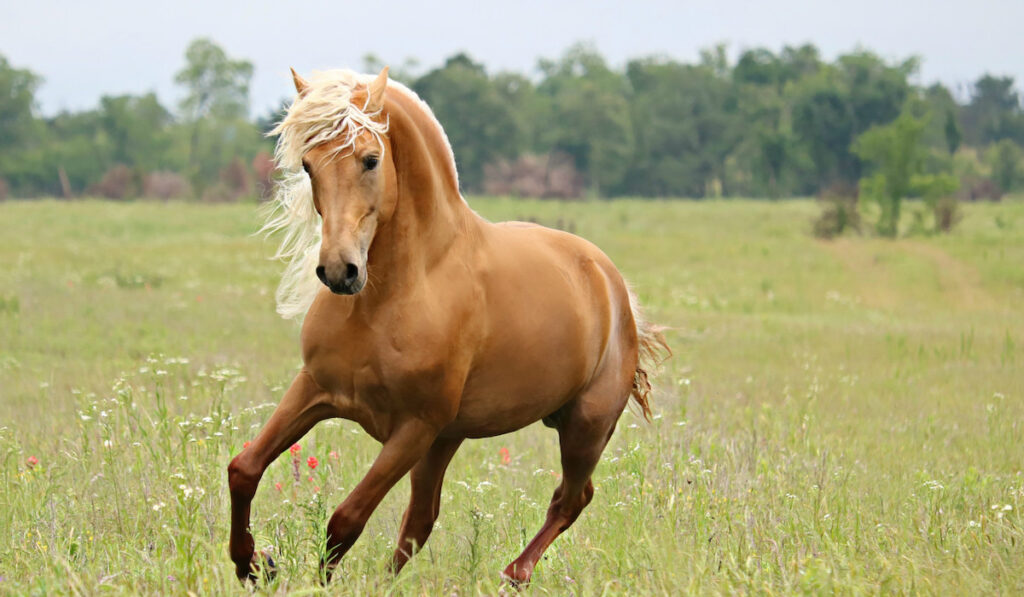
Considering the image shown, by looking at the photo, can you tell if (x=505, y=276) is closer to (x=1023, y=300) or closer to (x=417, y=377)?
(x=417, y=377)

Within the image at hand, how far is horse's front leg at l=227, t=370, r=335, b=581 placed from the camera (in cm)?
438

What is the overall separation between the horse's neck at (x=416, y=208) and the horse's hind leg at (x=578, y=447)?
1.28 m

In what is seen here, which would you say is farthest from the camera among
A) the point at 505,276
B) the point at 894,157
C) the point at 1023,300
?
the point at 894,157

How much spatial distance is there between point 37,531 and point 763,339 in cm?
1418

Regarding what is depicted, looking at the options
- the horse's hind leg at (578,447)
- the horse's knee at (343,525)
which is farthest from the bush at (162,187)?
the horse's knee at (343,525)

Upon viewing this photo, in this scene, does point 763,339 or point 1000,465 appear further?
point 763,339

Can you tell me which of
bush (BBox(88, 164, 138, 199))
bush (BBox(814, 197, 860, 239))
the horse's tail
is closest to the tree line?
bush (BBox(88, 164, 138, 199))

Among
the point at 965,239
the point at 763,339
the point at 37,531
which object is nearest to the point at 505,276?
the point at 37,531

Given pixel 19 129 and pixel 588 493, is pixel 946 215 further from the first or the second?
pixel 19 129

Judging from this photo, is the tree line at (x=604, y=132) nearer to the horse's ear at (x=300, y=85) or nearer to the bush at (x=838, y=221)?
the bush at (x=838, y=221)

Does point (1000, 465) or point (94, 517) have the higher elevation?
point (94, 517)

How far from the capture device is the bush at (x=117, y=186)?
68312 millimetres

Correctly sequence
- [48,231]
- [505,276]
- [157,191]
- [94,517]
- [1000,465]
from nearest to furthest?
[505,276]
[94,517]
[1000,465]
[48,231]
[157,191]

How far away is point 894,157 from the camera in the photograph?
133 feet
